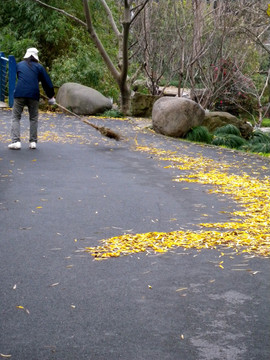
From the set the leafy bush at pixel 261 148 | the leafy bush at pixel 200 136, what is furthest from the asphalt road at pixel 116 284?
the leafy bush at pixel 200 136

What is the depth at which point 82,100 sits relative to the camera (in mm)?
20797

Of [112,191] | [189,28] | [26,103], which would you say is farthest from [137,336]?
[189,28]

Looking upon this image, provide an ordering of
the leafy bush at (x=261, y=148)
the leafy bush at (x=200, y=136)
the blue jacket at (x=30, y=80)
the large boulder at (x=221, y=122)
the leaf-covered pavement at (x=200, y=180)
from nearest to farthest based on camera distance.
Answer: the leaf-covered pavement at (x=200, y=180)
the blue jacket at (x=30, y=80)
the leafy bush at (x=261, y=148)
the leafy bush at (x=200, y=136)
the large boulder at (x=221, y=122)

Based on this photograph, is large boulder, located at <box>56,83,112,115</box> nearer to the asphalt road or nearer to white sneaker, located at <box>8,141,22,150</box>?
white sneaker, located at <box>8,141,22,150</box>

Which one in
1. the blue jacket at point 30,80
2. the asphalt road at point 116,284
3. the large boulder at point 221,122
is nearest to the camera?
the asphalt road at point 116,284

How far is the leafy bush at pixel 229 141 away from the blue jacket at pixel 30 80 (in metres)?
5.53

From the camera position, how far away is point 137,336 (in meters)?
3.95

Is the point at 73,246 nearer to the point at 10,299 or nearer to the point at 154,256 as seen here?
the point at 154,256

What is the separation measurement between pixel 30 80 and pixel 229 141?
616 cm

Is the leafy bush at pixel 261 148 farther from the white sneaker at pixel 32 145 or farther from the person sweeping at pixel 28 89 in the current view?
the white sneaker at pixel 32 145

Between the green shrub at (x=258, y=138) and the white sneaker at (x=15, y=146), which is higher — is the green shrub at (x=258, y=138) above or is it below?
below

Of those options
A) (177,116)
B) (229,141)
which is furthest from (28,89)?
(229,141)

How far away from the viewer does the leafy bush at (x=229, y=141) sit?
16062mm

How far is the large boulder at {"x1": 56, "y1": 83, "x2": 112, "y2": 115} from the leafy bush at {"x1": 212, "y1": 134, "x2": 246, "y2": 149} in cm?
598
